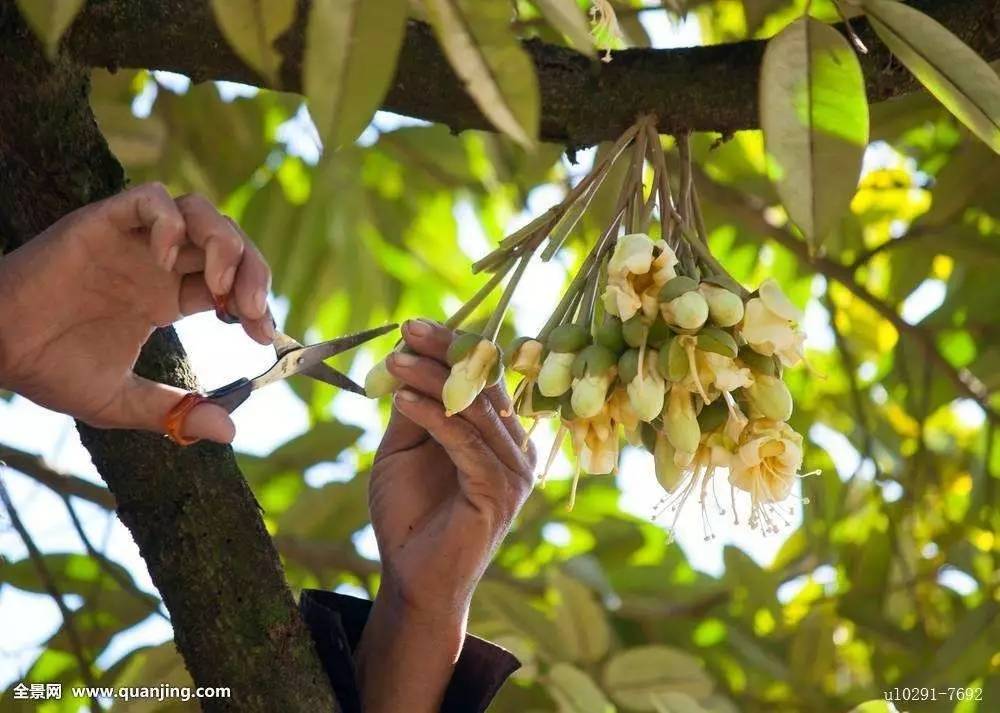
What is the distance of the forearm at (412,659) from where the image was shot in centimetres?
129

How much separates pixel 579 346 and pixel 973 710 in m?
0.99

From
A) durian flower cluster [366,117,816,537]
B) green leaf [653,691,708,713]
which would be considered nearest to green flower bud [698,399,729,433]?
Result: durian flower cluster [366,117,816,537]

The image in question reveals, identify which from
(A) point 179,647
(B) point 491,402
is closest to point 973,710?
(B) point 491,402

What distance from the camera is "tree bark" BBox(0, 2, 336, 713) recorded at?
1.22 meters

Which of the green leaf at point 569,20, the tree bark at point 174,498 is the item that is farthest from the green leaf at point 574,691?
the green leaf at point 569,20

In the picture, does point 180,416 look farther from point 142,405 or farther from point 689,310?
point 689,310

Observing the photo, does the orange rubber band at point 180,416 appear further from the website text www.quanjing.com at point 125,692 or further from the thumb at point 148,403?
the website text www.quanjing.com at point 125,692

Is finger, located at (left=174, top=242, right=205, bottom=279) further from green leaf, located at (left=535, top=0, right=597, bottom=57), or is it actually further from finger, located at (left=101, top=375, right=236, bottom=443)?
green leaf, located at (left=535, top=0, right=597, bottom=57)

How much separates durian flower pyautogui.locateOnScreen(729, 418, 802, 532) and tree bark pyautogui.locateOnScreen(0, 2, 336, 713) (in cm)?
44

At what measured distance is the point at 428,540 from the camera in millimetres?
1272

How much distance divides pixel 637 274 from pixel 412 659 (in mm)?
519

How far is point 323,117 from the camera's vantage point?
0.76 meters

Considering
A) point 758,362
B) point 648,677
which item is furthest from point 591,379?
point 648,677

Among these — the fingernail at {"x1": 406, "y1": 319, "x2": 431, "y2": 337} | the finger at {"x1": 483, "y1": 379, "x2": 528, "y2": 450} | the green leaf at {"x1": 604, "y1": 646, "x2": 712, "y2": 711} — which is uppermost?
the finger at {"x1": 483, "y1": 379, "x2": 528, "y2": 450}
